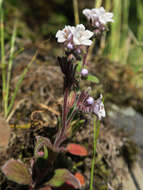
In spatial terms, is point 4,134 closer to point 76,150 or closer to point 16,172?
point 16,172

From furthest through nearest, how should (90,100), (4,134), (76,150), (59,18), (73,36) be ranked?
1. (59,18)
2. (76,150)
3. (4,134)
4. (90,100)
5. (73,36)

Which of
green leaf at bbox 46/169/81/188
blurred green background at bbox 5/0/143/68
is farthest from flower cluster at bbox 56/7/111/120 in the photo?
blurred green background at bbox 5/0/143/68

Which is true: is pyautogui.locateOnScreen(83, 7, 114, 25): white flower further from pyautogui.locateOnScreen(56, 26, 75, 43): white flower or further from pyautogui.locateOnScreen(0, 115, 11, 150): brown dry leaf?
pyautogui.locateOnScreen(0, 115, 11, 150): brown dry leaf

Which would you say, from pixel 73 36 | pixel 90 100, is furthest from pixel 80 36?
pixel 90 100

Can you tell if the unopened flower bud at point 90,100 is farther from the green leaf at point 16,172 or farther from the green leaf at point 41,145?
Result: the green leaf at point 16,172

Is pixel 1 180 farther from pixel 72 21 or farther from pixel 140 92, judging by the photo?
pixel 72 21

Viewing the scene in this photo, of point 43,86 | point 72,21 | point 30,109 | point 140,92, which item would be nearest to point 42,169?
point 30,109
